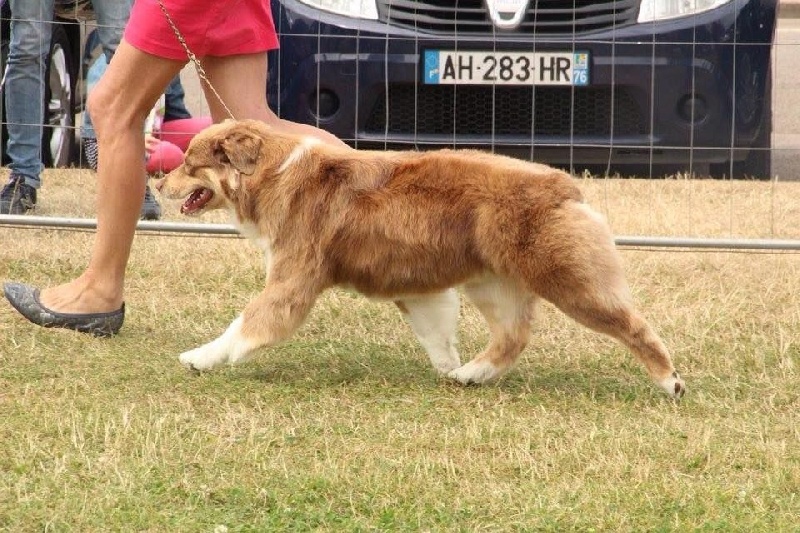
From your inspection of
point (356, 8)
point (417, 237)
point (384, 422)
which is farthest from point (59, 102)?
point (384, 422)

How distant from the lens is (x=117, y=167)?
519 centimetres

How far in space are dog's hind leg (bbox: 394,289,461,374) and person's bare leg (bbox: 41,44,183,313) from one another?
109cm

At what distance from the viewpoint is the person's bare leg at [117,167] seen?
16.5 ft

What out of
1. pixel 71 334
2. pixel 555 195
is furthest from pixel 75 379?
pixel 555 195

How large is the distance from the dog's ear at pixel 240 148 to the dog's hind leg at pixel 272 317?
A: 384 millimetres

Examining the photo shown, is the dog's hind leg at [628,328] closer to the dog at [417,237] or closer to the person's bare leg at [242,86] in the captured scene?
the dog at [417,237]

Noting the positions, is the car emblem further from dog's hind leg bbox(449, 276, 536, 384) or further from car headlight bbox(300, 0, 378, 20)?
dog's hind leg bbox(449, 276, 536, 384)

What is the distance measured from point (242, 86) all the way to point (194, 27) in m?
0.38

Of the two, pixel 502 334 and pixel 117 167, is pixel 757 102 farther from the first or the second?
pixel 117 167

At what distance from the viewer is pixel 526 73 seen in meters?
7.33

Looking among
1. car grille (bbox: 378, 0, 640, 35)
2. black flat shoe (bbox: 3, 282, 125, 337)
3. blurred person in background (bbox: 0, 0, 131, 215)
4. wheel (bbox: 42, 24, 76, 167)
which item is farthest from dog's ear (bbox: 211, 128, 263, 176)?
wheel (bbox: 42, 24, 76, 167)

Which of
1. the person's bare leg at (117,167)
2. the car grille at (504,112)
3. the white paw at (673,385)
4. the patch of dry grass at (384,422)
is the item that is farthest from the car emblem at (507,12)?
the white paw at (673,385)

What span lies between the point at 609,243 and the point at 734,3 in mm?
3550

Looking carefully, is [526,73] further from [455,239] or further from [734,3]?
[455,239]
